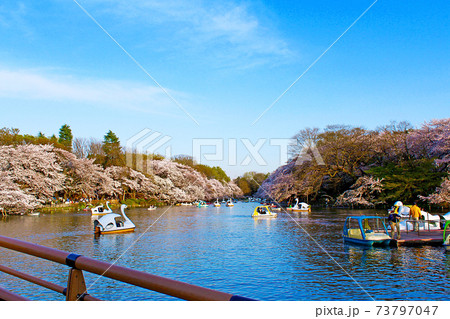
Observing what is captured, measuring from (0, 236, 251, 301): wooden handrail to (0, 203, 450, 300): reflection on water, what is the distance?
7959 mm

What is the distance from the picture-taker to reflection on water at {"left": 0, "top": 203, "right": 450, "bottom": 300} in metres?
11.1

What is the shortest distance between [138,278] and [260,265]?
42.2 ft

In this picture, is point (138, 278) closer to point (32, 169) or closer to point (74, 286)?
point (74, 286)

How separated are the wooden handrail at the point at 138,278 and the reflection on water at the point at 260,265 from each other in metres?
7.96

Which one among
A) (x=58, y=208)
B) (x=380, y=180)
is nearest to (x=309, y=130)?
(x=380, y=180)

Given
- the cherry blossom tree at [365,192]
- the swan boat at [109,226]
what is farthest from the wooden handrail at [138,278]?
the cherry blossom tree at [365,192]

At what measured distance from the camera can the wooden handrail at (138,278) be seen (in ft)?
7.68

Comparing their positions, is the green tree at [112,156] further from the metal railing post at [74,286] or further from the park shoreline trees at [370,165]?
the metal railing post at [74,286]

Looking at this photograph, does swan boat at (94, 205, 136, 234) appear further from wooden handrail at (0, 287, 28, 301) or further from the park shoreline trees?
the park shoreline trees
